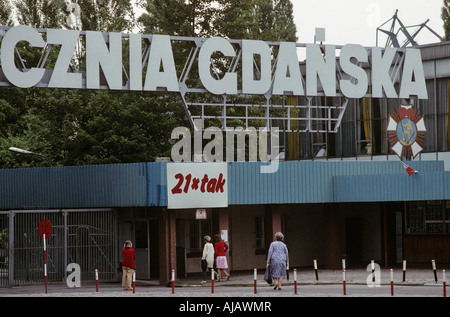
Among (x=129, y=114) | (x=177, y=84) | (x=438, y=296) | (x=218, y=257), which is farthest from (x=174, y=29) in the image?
(x=438, y=296)

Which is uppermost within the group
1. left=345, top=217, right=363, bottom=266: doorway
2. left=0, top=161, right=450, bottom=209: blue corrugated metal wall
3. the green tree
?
the green tree

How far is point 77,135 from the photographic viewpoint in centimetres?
4722

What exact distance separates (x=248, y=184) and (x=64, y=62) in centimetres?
890

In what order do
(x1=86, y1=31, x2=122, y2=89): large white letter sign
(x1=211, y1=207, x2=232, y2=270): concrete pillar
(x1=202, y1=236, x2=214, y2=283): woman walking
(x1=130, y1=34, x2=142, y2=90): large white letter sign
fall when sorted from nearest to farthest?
(x1=202, y1=236, x2=214, y2=283): woman walking, (x1=211, y1=207, x2=232, y2=270): concrete pillar, (x1=86, y1=31, x2=122, y2=89): large white letter sign, (x1=130, y1=34, x2=142, y2=90): large white letter sign

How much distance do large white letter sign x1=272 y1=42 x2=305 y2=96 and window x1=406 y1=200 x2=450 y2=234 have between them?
284 inches

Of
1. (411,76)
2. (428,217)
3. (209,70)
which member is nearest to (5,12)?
(209,70)

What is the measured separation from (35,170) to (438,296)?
61.6 ft

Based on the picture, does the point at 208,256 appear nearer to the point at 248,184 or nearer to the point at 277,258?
the point at 248,184

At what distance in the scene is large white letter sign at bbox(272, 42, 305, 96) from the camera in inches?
1524

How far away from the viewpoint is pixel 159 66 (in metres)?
36.6

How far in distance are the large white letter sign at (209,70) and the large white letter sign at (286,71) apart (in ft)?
7.15

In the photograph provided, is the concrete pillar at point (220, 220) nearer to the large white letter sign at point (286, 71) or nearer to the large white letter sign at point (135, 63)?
the large white letter sign at point (135, 63)

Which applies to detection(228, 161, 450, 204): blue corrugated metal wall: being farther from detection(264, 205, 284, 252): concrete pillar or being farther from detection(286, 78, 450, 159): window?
detection(286, 78, 450, 159): window

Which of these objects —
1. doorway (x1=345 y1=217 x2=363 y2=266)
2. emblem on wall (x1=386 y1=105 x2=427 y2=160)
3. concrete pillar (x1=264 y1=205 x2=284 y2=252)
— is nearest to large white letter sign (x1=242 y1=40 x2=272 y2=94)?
concrete pillar (x1=264 y1=205 x2=284 y2=252)
